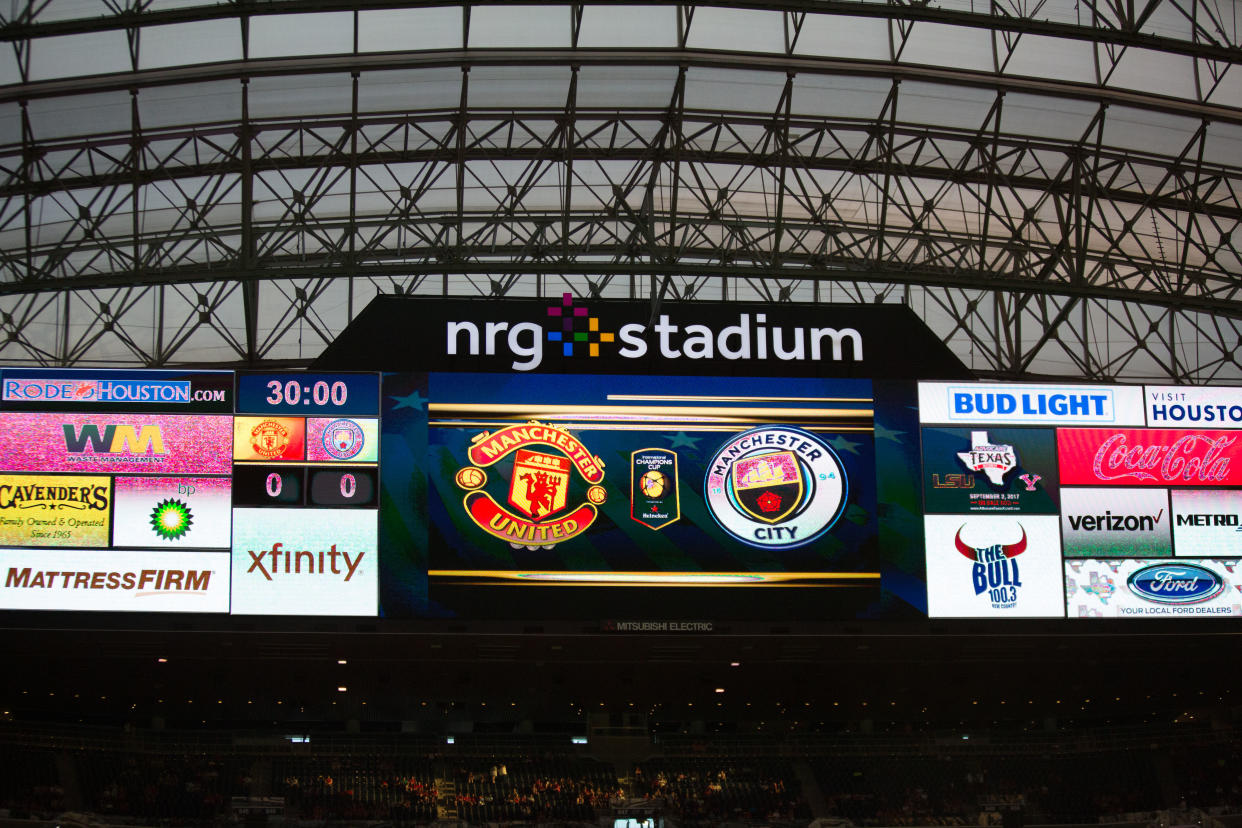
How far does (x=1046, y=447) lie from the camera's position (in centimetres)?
2781

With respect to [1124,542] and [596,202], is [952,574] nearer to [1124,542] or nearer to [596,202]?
[1124,542]

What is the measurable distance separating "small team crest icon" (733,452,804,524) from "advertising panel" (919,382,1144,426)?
2.97 m

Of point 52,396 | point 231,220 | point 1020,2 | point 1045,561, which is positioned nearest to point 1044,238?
point 1020,2

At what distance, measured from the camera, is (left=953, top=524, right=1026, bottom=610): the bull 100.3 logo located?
27141 millimetres

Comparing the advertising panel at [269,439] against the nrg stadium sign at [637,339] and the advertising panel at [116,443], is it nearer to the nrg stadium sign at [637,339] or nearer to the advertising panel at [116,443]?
the advertising panel at [116,443]

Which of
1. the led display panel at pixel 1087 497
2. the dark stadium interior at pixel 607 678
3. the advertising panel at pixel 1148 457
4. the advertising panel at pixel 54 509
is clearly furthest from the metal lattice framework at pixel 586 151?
the dark stadium interior at pixel 607 678

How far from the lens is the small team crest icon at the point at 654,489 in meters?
26.9

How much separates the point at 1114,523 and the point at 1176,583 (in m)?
1.74

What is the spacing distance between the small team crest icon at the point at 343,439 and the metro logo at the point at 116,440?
3.19 m

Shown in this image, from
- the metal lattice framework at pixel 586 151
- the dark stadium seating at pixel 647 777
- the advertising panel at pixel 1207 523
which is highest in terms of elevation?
the metal lattice framework at pixel 586 151

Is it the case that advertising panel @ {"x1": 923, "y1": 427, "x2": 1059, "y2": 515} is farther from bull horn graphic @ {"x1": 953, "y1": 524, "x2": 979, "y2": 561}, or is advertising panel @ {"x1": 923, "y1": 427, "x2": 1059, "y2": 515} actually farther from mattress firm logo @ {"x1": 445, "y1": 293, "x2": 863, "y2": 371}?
mattress firm logo @ {"x1": 445, "y1": 293, "x2": 863, "y2": 371}

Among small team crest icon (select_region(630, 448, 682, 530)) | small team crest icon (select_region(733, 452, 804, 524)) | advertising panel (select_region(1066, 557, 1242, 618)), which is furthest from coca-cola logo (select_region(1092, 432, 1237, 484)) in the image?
small team crest icon (select_region(630, 448, 682, 530))

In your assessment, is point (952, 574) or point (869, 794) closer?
point (952, 574)

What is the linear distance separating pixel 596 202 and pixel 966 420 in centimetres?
1208
